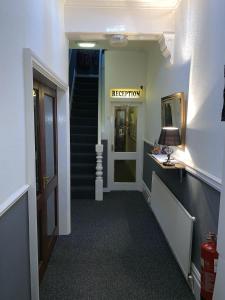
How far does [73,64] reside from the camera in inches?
302

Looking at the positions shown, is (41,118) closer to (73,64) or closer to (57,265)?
(57,265)

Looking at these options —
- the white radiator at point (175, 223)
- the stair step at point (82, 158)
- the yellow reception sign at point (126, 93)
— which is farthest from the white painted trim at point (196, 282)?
the yellow reception sign at point (126, 93)

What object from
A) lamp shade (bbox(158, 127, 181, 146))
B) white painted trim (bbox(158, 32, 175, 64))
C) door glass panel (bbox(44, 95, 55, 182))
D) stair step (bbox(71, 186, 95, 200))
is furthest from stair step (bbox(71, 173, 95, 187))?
white painted trim (bbox(158, 32, 175, 64))

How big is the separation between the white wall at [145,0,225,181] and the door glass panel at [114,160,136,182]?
2.69 m

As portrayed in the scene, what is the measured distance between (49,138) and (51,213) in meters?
0.92

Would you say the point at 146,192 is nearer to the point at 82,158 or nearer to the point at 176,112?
the point at 82,158

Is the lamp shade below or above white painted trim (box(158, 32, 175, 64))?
below

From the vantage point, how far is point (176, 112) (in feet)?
9.72

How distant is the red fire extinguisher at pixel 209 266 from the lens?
188 cm

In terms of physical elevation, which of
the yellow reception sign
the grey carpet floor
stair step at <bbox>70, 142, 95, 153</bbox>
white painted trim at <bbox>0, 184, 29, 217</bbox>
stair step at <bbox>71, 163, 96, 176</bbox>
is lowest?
the grey carpet floor

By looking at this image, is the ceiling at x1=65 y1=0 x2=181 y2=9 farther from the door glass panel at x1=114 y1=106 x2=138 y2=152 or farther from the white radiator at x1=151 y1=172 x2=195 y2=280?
the door glass panel at x1=114 y1=106 x2=138 y2=152

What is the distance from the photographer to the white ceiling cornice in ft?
9.53

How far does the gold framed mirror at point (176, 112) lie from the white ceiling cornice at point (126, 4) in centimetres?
103

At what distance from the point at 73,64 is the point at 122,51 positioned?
9.15ft
